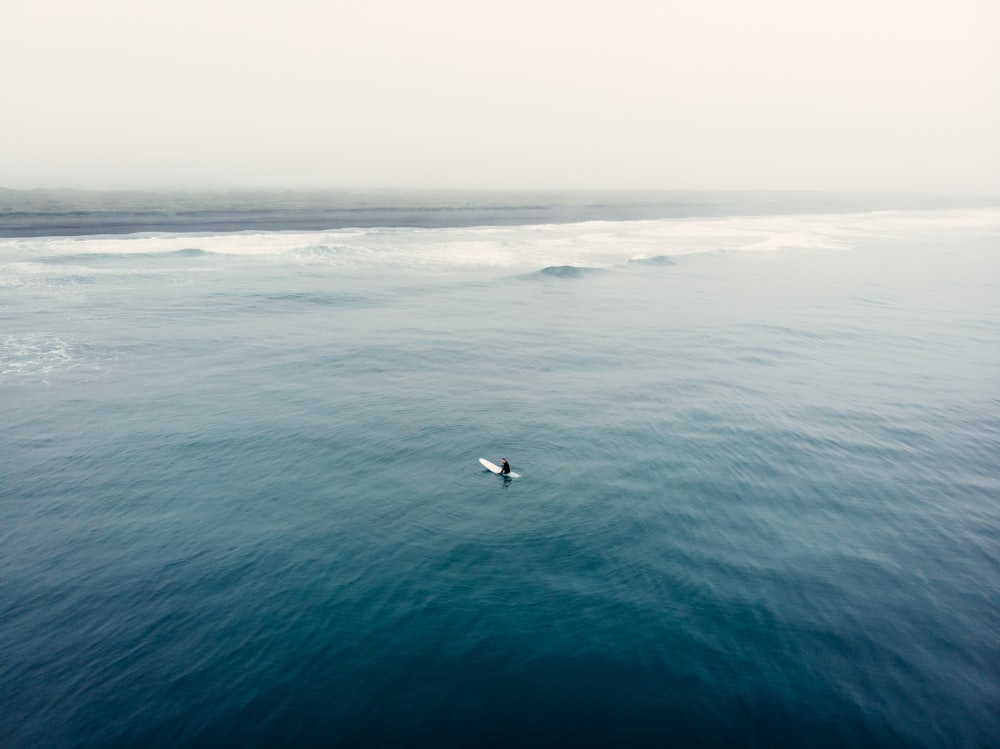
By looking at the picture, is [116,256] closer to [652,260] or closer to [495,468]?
[495,468]

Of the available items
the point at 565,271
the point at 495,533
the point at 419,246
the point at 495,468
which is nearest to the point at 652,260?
the point at 565,271

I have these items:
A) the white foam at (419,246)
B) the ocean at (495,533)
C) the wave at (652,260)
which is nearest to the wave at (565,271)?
the white foam at (419,246)

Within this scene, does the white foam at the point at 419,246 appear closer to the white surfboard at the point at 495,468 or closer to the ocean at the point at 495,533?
the ocean at the point at 495,533

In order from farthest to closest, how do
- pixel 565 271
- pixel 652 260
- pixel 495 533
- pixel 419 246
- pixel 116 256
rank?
pixel 419 246 → pixel 652 260 → pixel 116 256 → pixel 565 271 → pixel 495 533

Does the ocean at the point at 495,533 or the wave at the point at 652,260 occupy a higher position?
the ocean at the point at 495,533

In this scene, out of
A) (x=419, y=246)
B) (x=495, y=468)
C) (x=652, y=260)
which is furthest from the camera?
(x=419, y=246)

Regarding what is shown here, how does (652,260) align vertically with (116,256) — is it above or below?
below

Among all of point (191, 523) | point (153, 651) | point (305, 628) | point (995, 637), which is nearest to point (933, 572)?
point (995, 637)

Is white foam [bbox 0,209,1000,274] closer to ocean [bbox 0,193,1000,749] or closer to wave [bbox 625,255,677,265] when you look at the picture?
wave [bbox 625,255,677,265]
